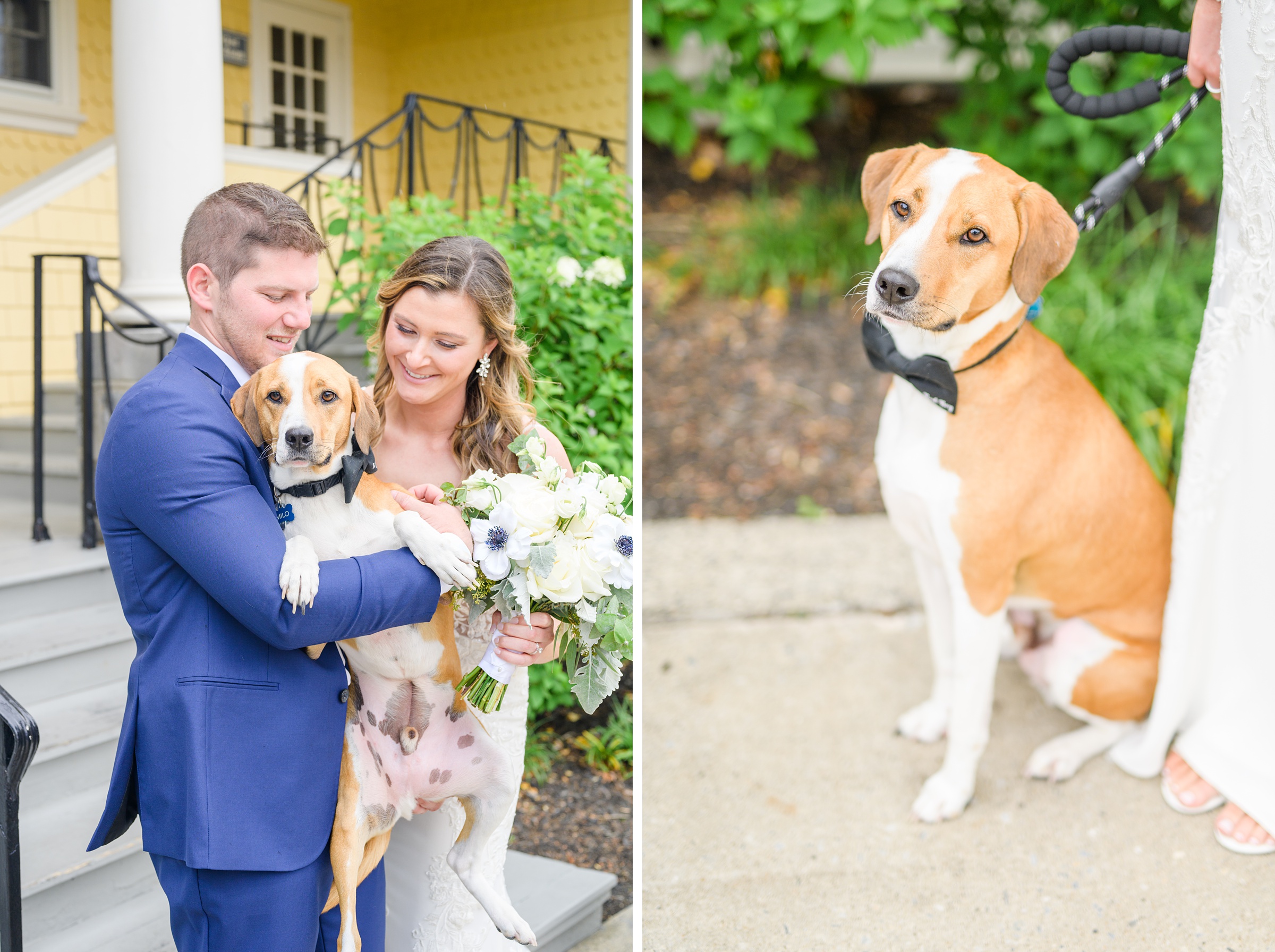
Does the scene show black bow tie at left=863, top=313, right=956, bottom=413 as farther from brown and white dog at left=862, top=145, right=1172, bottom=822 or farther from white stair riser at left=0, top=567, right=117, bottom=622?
white stair riser at left=0, top=567, right=117, bottom=622

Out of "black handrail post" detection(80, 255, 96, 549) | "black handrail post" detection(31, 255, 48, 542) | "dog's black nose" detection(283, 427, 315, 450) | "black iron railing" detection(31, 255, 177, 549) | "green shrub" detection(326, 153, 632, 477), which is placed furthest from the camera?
"black handrail post" detection(31, 255, 48, 542)

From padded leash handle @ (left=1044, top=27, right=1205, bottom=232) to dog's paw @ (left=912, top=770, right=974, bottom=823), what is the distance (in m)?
1.53

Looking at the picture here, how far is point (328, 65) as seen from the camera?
2387 millimetres

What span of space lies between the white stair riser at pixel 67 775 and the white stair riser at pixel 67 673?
0.20m

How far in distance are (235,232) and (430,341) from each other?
1.00 ft

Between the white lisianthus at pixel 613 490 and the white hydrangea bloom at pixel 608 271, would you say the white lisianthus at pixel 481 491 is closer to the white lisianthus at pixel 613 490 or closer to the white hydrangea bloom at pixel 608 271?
the white lisianthus at pixel 613 490

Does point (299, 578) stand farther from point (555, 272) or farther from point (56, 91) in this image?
point (56, 91)

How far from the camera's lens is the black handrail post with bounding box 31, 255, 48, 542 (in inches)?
114

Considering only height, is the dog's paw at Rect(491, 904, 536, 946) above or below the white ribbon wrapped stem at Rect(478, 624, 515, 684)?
below

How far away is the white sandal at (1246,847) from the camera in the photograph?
2.41 m

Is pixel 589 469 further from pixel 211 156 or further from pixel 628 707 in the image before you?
pixel 628 707

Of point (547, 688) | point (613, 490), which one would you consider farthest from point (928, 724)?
point (613, 490)

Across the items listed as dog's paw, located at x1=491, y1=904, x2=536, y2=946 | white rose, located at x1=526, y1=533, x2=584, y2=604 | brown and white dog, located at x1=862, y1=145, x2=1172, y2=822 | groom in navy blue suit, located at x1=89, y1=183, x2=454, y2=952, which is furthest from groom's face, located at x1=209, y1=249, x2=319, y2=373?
brown and white dog, located at x1=862, y1=145, x2=1172, y2=822

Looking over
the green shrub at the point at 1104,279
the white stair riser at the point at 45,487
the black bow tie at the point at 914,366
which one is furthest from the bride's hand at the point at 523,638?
the green shrub at the point at 1104,279
